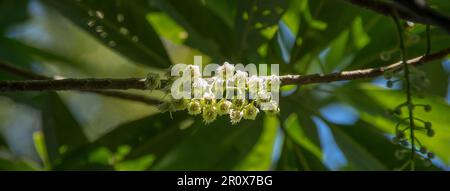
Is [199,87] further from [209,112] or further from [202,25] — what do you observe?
[202,25]

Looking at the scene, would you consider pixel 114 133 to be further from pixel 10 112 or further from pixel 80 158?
pixel 10 112

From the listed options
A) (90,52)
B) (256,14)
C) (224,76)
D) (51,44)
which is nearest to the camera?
(224,76)

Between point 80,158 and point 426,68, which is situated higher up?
point 426,68

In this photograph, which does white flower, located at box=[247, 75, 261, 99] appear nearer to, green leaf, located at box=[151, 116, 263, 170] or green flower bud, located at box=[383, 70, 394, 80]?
green flower bud, located at box=[383, 70, 394, 80]

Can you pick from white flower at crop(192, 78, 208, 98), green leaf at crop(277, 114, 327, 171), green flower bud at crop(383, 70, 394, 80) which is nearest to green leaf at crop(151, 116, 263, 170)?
green leaf at crop(277, 114, 327, 171)

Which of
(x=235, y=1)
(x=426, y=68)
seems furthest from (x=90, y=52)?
(x=426, y=68)

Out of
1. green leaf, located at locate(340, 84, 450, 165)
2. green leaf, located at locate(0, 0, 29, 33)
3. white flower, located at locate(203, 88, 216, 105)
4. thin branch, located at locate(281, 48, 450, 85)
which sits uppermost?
green leaf, located at locate(0, 0, 29, 33)

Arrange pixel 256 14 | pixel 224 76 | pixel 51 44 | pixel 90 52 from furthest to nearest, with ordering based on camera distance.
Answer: pixel 90 52 → pixel 51 44 → pixel 256 14 → pixel 224 76

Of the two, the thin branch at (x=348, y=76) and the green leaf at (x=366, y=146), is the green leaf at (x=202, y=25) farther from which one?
the thin branch at (x=348, y=76)
